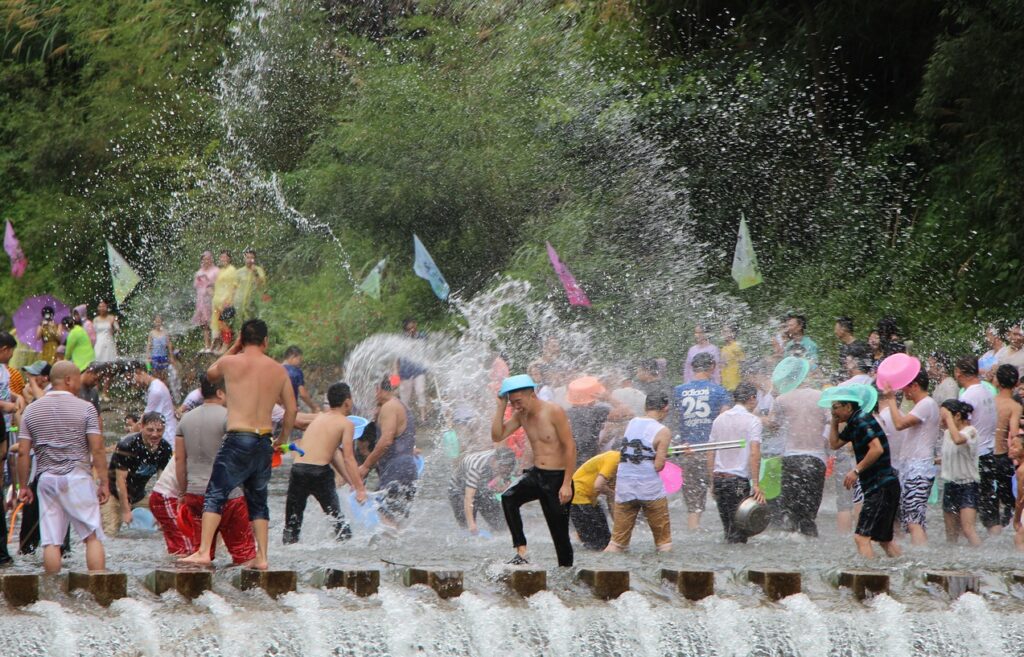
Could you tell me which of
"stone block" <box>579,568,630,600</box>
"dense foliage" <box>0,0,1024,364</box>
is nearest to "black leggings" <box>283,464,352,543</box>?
"stone block" <box>579,568,630,600</box>

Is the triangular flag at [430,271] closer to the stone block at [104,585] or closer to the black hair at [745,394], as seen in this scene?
the black hair at [745,394]

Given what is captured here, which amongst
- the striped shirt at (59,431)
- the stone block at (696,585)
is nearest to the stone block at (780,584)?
the stone block at (696,585)

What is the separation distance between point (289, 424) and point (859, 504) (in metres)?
5.02

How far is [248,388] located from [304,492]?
1976 millimetres

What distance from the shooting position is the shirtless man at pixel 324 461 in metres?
10.6

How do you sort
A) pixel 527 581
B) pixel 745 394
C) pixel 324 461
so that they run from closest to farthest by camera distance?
pixel 527 581
pixel 324 461
pixel 745 394

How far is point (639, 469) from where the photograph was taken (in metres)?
10.7

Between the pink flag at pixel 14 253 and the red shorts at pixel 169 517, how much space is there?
23127 millimetres

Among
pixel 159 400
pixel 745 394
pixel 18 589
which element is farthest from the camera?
pixel 159 400

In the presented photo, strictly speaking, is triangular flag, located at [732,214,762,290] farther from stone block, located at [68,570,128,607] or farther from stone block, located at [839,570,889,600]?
stone block, located at [68,570,128,607]

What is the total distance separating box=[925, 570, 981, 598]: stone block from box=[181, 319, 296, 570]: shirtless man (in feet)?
13.5

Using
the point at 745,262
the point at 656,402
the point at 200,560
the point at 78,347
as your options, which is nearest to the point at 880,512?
the point at 656,402

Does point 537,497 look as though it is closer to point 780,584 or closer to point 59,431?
point 780,584

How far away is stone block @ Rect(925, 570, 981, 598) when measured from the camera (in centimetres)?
790
